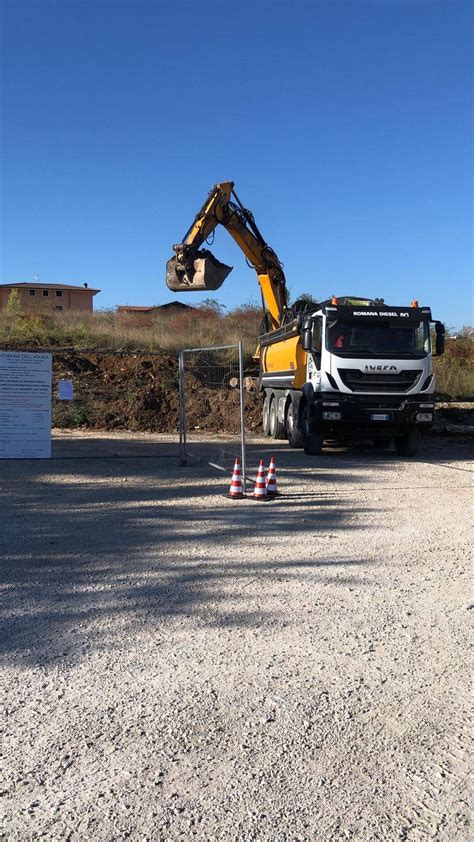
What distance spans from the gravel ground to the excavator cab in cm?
864

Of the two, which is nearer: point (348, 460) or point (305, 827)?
point (305, 827)

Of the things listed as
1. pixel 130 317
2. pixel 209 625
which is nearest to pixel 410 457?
pixel 209 625

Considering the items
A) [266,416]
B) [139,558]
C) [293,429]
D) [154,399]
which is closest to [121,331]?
[154,399]

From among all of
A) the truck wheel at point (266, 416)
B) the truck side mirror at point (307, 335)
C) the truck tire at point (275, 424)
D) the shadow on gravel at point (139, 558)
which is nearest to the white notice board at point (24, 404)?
the shadow on gravel at point (139, 558)

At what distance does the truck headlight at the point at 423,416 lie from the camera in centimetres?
1508

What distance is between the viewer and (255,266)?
20359mm

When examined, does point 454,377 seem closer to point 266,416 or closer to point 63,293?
point 266,416

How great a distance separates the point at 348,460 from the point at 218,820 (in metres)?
12.6

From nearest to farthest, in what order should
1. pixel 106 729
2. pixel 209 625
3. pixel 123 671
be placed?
pixel 106 729 → pixel 123 671 → pixel 209 625

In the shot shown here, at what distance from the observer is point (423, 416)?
49.6ft

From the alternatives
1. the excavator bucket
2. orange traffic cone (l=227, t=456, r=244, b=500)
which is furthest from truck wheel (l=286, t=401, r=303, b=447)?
orange traffic cone (l=227, t=456, r=244, b=500)

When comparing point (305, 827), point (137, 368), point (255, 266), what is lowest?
point (305, 827)

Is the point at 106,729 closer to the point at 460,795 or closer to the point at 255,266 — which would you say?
the point at 460,795

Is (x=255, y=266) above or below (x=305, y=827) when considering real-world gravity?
above
